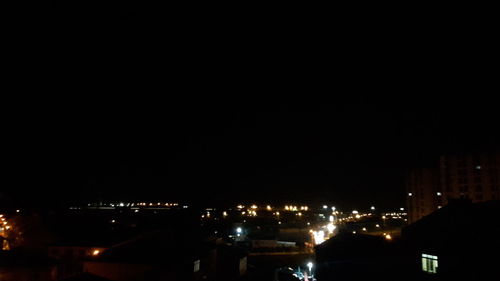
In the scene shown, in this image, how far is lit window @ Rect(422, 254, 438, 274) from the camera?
14677 mm

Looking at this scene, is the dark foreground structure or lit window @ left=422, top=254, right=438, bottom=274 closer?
the dark foreground structure

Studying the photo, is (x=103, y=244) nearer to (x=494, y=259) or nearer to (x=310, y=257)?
(x=310, y=257)

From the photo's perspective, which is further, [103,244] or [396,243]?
[103,244]

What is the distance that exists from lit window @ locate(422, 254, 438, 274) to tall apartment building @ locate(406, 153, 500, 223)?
1488 inches

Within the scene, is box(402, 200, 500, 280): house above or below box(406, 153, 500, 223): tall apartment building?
below

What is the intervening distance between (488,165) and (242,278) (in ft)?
132

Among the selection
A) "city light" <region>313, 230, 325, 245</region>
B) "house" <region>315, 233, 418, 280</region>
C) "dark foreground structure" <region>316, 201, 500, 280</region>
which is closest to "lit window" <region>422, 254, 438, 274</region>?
"dark foreground structure" <region>316, 201, 500, 280</region>

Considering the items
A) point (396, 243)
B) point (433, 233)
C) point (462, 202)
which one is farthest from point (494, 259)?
point (396, 243)

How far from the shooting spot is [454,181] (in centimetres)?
5478

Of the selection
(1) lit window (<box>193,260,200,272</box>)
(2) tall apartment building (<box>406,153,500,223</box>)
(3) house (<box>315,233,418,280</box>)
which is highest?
(2) tall apartment building (<box>406,153,500,223</box>)

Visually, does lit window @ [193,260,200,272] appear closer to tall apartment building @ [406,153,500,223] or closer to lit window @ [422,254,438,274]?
lit window @ [422,254,438,274]

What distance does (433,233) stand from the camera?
1559cm

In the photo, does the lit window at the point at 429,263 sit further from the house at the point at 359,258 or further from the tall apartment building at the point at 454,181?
the tall apartment building at the point at 454,181

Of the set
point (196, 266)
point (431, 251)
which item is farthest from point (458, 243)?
point (196, 266)
